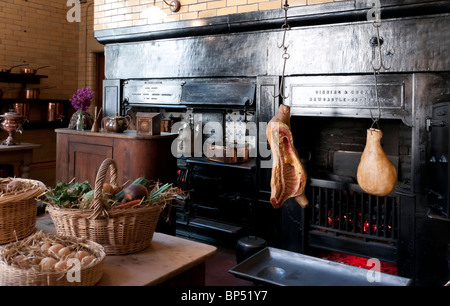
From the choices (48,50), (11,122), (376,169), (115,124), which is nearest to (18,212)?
(376,169)

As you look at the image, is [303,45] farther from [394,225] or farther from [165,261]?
[165,261]

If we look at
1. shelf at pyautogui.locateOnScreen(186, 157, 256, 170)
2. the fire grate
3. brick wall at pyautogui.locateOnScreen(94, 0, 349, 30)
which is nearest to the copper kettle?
shelf at pyautogui.locateOnScreen(186, 157, 256, 170)

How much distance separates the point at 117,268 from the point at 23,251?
36 centimetres

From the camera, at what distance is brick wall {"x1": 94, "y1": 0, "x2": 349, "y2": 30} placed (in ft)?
13.7

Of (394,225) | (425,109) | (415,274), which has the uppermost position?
(425,109)

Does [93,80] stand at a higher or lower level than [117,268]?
higher

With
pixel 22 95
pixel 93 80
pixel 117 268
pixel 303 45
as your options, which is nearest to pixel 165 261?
pixel 117 268

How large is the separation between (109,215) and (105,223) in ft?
0.15

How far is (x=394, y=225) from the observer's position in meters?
3.54

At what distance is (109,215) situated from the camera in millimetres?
1727

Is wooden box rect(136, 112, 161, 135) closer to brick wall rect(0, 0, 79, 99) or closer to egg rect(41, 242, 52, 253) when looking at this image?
egg rect(41, 242, 52, 253)

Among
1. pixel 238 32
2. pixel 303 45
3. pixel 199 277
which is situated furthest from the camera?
pixel 238 32

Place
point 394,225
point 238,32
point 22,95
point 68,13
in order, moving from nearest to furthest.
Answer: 1. point 394,225
2. point 238,32
3. point 22,95
4. point 68,13

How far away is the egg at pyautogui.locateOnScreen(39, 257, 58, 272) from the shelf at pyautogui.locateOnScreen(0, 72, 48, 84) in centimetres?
652
